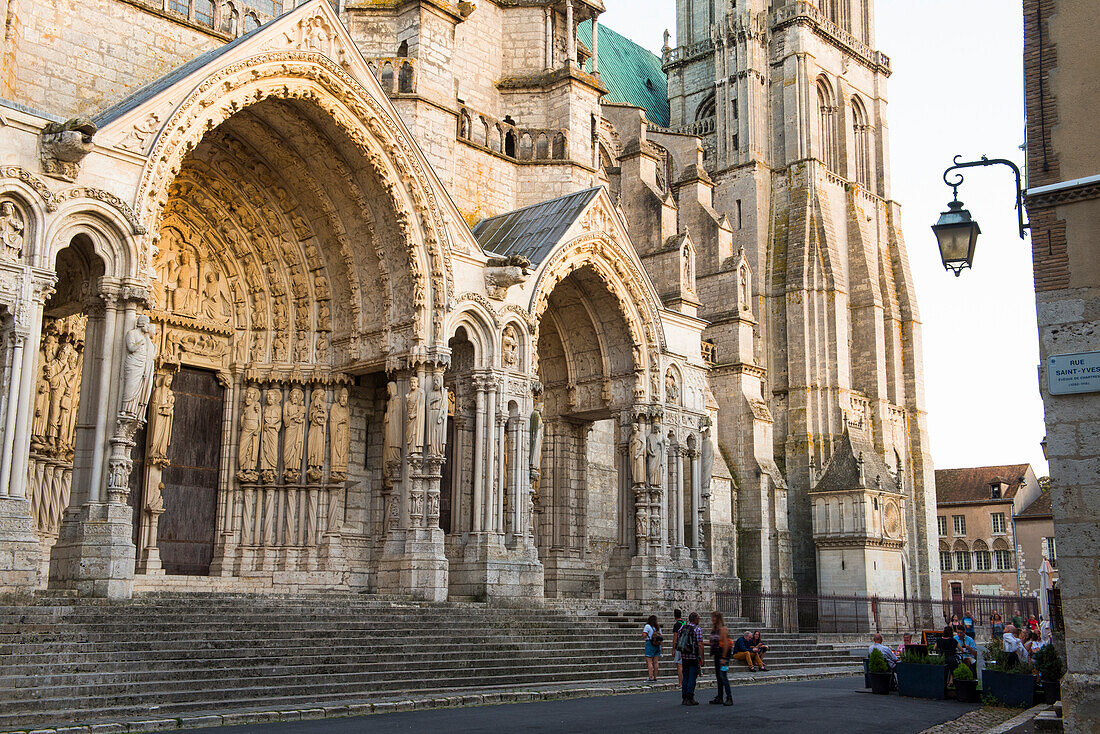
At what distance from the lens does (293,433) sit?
59.8 feet

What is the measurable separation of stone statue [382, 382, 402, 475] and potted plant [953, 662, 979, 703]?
8.80 meters

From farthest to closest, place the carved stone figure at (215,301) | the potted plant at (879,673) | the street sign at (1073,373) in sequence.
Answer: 1. the carved stone figure at (215,301)
2. the potted plant at (879,673)
3. the street sign at (1073,373)

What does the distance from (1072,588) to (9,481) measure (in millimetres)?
11175

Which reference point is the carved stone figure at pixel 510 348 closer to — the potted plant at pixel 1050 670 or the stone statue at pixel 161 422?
the stone statue at pixel 161 422

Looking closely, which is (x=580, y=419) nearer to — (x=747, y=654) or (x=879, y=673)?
(x=747, y=654)

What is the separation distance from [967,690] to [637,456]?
834 cm

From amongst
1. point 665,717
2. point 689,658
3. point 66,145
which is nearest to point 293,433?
point 66,145

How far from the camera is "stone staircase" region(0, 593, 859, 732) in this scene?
409 inches

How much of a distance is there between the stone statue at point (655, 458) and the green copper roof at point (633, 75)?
24699mm

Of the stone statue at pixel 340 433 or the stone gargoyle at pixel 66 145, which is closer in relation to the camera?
the stone gargoyle at pixel 66 145

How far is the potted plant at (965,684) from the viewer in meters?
13.4

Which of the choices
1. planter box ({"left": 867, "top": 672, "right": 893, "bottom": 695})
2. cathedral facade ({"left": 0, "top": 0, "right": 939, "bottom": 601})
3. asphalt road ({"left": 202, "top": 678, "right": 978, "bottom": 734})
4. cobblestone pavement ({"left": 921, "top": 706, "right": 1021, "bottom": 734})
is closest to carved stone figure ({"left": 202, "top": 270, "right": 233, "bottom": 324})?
cathedral facade ({"left": 0, "top": 0, "right": 939, "bottom": 601})

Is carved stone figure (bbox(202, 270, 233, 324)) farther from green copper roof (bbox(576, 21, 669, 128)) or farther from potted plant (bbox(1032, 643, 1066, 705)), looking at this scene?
green copper roof (bbox(576, 21, 669, 128))

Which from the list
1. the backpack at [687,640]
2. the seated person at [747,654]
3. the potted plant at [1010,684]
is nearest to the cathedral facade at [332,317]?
the seated person at [747,654]
